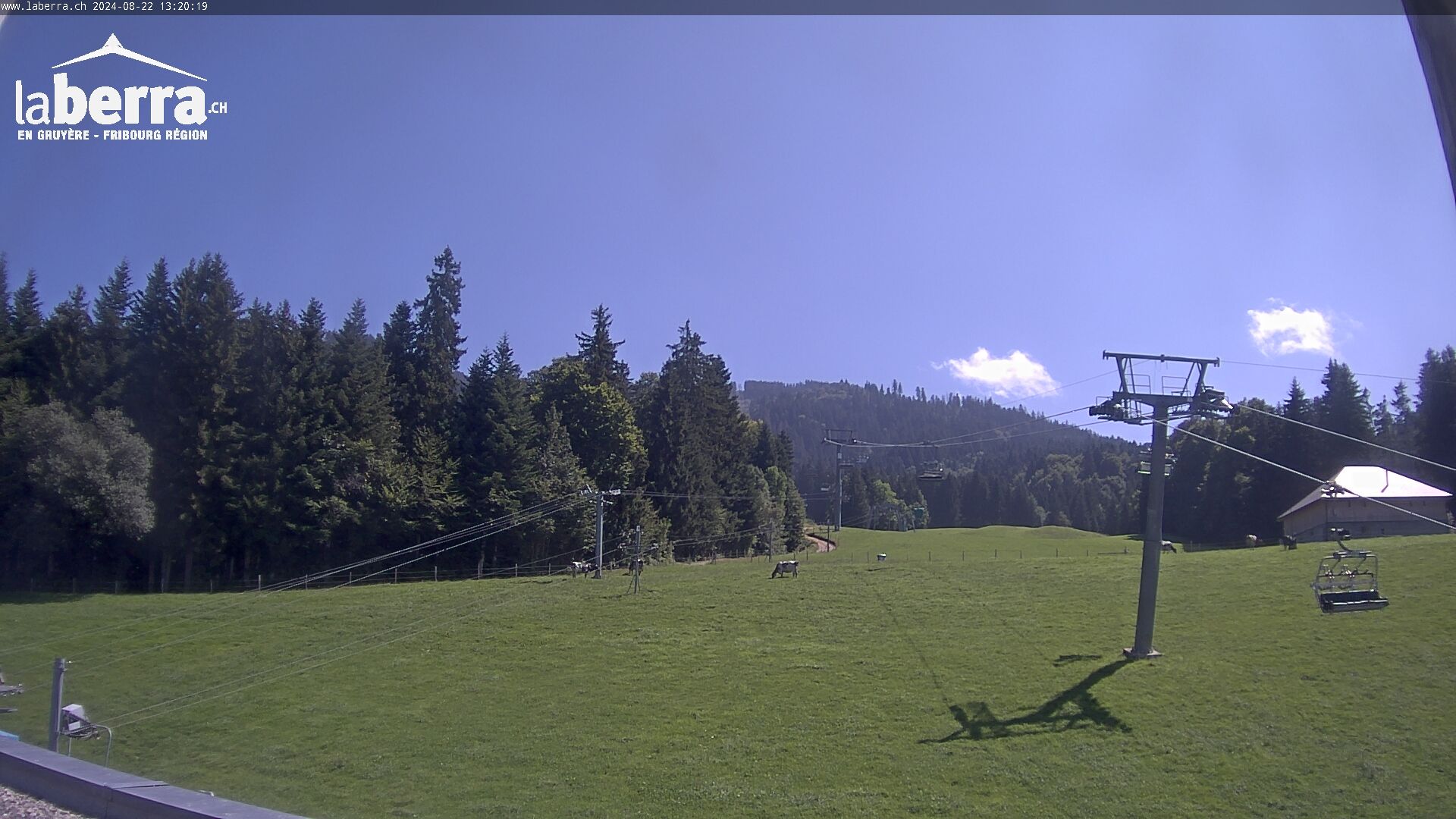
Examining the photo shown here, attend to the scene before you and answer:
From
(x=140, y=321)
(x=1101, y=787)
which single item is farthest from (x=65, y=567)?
(x=1101, y=787)

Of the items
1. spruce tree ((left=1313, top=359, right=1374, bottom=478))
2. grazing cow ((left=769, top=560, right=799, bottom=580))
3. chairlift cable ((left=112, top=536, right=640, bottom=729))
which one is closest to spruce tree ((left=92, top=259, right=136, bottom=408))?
chairlift cable ((left=112, top=536, right=640, bottom=729))

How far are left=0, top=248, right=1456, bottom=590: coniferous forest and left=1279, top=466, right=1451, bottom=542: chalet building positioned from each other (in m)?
4.77

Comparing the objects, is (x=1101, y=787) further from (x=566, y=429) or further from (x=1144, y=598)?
(x=566, y=429)

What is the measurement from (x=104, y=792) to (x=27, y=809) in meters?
0.65

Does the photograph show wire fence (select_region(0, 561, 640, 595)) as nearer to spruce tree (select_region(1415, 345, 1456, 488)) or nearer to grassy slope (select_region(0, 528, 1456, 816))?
grassy slope (select_region(0, 528, 1456, 816))

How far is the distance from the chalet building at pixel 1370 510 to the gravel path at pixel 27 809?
41664 mm

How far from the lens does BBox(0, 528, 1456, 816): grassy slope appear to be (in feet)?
Answer: 62.1

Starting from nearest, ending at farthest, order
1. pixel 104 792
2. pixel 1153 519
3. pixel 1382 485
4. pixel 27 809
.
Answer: pixel 104 792 → pixel 27 809 → pixel 1153 519 → pixel 1382 485

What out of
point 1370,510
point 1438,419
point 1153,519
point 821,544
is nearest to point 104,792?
point 1153,519

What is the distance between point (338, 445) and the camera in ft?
170

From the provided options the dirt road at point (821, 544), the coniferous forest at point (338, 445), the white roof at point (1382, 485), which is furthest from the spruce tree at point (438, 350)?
the white roof at point (1382, 485)

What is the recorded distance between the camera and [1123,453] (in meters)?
129

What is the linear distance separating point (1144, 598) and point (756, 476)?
55298 millimetres

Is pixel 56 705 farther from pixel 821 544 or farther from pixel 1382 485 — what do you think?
pixel 821 544
